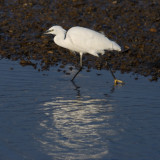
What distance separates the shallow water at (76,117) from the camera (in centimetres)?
772

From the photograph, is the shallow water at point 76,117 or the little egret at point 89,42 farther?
the little egret at point 89,42

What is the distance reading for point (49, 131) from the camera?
861cm

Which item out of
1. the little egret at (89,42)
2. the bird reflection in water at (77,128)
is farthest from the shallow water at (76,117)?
the little egret at (89,42)

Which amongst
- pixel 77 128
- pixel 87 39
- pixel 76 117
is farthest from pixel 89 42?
pixel 77 128

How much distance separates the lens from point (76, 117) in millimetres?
9453

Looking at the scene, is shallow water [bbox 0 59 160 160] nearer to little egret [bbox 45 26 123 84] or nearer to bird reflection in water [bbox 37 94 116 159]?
bird reflection in water [bbox 37 94 116 159]

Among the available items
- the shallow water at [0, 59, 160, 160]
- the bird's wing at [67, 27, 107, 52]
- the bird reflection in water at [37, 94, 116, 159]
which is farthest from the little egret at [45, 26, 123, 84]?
the bird reflection in water at [37, 94, 116, 159]

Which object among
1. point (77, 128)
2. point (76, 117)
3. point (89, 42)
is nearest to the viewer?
point (77, 128)

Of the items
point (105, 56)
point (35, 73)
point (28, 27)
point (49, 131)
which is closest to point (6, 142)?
point (49, 131)

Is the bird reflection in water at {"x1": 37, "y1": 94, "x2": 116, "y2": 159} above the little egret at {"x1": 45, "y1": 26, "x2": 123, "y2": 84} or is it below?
below

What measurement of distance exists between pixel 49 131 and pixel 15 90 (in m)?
2.78

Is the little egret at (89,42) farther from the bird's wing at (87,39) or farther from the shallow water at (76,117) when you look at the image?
the shallow water at (76,117)

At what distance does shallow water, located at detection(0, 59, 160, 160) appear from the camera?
7.72m

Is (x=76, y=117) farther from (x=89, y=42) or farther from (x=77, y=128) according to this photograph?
(x=89, y=42)
